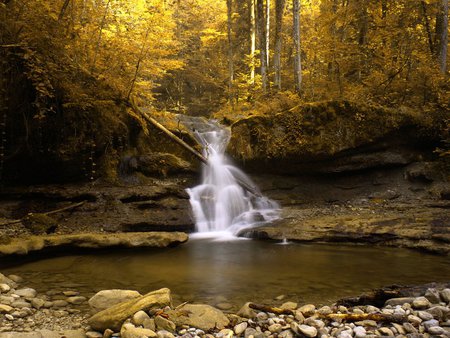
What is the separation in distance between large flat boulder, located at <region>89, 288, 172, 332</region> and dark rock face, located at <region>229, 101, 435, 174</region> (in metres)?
8.53

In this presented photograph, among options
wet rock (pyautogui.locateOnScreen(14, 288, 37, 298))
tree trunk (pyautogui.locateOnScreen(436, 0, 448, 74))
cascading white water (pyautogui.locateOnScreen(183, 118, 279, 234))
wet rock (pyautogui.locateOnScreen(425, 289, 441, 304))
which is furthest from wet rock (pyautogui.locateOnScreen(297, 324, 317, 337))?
tree trunk (pyautogui.locateOnScreen(436, 0, 448, 74))

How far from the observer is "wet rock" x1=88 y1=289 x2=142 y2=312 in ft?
14.1

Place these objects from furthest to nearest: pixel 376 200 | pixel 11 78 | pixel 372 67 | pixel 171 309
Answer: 1. pixel 372 67
2. pixel 376 200
3. pixel 11 78
4. pixel 171 309

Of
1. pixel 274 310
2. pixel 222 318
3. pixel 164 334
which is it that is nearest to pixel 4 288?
pixel 164 334

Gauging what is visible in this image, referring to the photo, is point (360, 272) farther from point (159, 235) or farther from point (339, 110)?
point (339, 110)

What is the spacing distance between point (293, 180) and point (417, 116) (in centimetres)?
459

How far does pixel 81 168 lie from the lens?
1054 cm

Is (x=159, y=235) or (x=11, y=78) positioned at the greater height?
(x=11, y=78)

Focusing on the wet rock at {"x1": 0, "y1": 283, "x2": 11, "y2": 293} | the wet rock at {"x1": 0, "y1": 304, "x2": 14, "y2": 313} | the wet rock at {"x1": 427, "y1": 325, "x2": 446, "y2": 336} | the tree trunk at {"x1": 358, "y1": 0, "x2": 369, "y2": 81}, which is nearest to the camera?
the wet rock at {"x1": 427, "y1": 325, "x2": 446, "y2": 336}

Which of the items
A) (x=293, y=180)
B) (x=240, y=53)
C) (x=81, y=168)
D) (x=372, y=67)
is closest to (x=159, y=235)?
(x=81, y=168)

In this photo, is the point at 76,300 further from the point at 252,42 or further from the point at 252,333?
the point at 252,42

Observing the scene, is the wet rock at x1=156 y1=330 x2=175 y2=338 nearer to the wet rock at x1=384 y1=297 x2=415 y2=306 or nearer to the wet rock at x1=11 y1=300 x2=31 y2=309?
the wet rock at x1=11 y1=300 x2=31 y2=309

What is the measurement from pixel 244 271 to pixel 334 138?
22.0 feet

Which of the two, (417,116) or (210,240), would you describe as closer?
(210,240)
